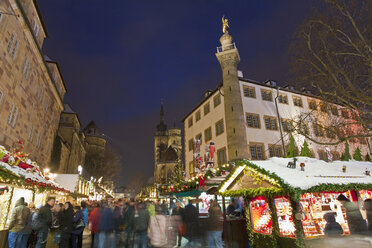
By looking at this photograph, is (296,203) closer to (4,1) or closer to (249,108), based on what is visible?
(4,1)

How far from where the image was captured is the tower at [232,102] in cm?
2144

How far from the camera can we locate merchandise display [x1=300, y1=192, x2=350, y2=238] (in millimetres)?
8102

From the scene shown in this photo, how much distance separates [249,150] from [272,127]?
4543 mm

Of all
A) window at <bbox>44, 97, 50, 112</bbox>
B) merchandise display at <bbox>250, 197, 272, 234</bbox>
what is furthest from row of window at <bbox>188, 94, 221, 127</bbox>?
merchandise display at <bbox>250, 197, 272, 234</bbox>

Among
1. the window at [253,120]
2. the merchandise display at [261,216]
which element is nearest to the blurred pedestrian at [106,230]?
the merchandise display at [261,216]

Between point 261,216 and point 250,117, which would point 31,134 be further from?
point 250,117

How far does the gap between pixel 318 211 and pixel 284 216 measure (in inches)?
64.5

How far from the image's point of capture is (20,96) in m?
13.7

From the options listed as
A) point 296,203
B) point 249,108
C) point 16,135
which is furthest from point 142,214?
point 249,108

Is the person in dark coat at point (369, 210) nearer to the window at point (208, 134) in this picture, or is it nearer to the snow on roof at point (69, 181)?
the window at point (208, 134)

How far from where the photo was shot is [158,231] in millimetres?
7703

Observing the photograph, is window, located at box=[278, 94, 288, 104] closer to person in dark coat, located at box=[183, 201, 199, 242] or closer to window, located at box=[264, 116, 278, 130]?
window, located at box=[264, 116, 278, 130]

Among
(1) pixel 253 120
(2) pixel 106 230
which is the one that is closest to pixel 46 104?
(2) pixel 106 230

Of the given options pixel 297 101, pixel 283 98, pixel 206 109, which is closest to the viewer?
pixel 283 98
